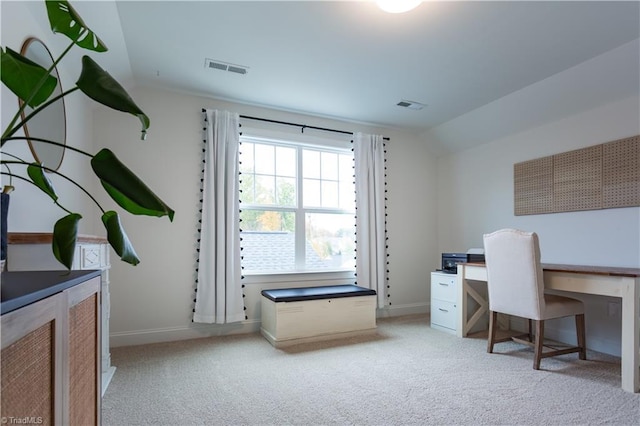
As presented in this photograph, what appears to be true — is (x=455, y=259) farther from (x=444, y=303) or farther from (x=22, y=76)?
(x=22, y=76)

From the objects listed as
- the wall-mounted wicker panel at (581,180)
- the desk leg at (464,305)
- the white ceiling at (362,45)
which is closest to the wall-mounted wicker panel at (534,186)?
the wall-mounted wicker panel at (581,180)

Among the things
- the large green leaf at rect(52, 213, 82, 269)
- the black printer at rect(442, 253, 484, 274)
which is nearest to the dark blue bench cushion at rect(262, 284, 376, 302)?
the black printer at rect(442, 253, 484, 274)

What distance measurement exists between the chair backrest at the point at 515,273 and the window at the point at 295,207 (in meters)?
1.70

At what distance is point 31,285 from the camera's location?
2.84ft

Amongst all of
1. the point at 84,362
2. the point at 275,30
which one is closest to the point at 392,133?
the point at 275,30

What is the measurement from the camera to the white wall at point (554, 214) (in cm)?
294

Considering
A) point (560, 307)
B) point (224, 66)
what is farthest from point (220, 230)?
point (560, 307)

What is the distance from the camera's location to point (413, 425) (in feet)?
5.90

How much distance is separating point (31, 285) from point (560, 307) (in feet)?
10.3

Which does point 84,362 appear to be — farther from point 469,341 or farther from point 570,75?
point 570,75

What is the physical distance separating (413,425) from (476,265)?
187 cm

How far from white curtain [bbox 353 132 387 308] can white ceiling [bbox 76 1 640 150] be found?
759 millimetres

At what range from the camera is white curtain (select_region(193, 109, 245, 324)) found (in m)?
3.37

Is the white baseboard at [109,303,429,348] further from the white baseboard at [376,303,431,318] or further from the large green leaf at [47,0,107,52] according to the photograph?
the large green leaf at [47,0,107,52]
